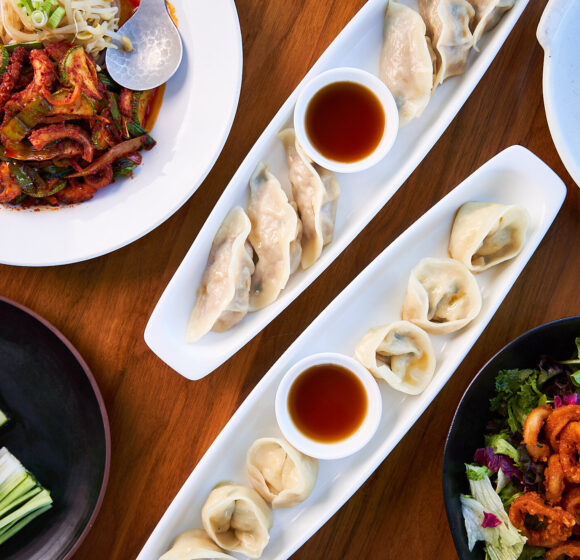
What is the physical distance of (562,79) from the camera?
2.49 m

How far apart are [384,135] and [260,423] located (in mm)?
1323

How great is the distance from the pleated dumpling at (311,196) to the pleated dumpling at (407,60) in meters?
0.42

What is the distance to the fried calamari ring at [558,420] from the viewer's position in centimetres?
237

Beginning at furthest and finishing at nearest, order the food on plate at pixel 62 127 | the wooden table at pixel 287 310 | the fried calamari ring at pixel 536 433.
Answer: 1. the wooden table at pixel 287 310
2. the fried calamari ring at pixel 536 433
3. the food on plate at pixel 62 127

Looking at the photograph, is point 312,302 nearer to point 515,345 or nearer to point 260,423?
point 260,423

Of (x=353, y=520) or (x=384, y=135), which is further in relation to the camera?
(x=353, y=520)

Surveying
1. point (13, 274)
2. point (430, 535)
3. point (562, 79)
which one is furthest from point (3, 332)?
point (562, 79)

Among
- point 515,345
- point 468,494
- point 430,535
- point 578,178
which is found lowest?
point 430,535

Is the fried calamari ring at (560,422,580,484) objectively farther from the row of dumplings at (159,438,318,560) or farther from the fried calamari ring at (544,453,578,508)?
the row of dumplings at (159,438,318,560)

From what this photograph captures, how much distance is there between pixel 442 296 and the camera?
2514 millimetres

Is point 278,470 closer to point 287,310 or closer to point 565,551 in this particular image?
point 287,310

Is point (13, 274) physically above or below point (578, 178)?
above

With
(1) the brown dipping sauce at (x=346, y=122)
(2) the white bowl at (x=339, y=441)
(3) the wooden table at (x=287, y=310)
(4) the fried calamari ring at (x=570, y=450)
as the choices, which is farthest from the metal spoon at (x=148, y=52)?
(4) the fried calamari ring at (x=570, y=450)

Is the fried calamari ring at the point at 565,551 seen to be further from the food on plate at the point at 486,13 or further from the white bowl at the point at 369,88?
the food on plate at the point at 486,13
